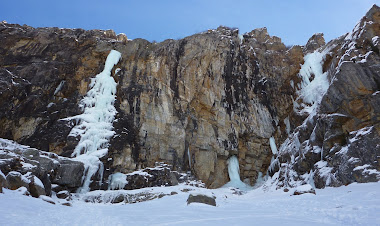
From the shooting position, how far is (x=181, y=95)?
2791 cm

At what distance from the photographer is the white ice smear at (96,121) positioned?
2145cm

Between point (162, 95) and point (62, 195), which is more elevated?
point (162, 95)

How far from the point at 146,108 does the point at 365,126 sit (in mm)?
16717

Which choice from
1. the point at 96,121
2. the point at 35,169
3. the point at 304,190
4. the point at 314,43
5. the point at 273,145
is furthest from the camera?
the point at 314,43

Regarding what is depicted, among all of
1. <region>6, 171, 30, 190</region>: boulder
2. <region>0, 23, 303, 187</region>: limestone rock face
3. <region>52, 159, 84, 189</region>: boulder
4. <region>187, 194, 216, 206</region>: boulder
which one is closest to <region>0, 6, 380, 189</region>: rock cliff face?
<region>0, 23, 303, 187</region>: limestone rock face

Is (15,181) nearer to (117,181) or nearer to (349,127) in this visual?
(117,181)

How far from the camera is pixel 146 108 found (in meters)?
26.2

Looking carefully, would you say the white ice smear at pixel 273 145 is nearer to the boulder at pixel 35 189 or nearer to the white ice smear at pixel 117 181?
the white ice smear at pixel 117 181

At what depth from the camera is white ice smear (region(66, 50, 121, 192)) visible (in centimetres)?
2145

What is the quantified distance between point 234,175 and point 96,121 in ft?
42.6

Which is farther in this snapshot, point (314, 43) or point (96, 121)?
point (314, 43)

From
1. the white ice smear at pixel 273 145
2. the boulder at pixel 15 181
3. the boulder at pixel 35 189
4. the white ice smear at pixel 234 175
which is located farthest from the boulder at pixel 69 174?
the white ice smear at pixel 273 145

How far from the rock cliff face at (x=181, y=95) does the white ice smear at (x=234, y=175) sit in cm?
58

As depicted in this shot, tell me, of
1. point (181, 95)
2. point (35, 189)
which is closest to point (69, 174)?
point (35, 189)
